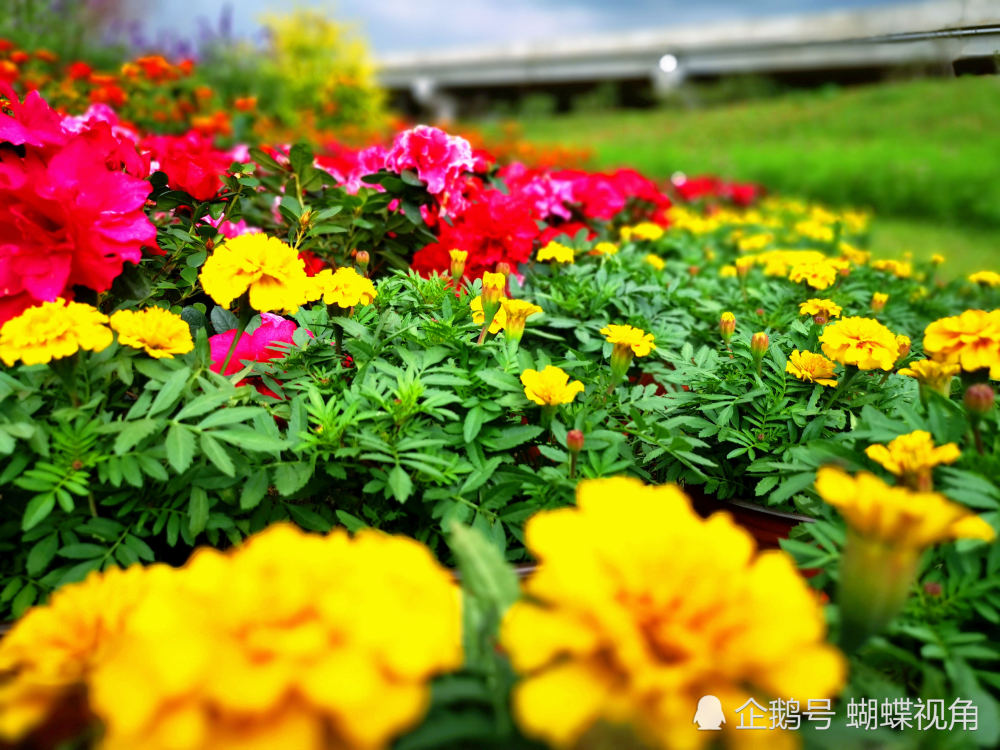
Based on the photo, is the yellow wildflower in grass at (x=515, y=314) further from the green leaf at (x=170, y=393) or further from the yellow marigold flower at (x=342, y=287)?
the green leaf at (x=170, y=393)

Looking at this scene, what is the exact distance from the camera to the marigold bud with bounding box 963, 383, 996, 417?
0.83 m

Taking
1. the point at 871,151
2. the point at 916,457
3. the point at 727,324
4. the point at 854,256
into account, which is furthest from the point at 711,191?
the point at 871,151

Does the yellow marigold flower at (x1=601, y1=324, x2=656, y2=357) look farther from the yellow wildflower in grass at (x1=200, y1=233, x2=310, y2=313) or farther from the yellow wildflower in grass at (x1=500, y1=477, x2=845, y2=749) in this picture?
the yellow wildflower in grass at (x1=500, y1=477, x2=845, y2=749)

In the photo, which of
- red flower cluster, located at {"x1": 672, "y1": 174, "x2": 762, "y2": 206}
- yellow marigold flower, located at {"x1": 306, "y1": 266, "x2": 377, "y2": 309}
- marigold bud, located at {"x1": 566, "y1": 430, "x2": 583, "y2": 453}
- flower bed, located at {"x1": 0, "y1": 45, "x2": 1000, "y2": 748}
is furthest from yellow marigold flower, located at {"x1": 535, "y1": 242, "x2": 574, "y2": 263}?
red flower cluster, located at {"x1": 672, "y1": 174, "x2": 762, "y2": 206}

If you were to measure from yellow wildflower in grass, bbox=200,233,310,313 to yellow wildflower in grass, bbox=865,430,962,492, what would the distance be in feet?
2.58

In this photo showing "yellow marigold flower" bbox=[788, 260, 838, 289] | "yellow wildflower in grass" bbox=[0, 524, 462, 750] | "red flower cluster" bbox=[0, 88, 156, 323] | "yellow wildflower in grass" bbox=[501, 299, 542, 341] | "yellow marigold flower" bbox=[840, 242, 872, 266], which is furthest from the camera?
"yellow marigold flower" bbox=[840, 242, 872, 266]

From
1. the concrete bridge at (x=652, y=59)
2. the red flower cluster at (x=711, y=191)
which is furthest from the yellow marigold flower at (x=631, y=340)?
the concrete bridge at (x=652, y=59)

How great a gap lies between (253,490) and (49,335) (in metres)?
0.31

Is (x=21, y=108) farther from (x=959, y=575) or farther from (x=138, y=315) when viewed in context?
(x=959, y=575)

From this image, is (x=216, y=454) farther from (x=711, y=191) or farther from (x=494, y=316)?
(x=711, y=191)

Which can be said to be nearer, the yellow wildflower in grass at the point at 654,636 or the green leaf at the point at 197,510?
the yellow wildflower in grass at the point at 654,636

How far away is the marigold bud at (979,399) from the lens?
32.7 inches

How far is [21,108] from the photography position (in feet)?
3.51

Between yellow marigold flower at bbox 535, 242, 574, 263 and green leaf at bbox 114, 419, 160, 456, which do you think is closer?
green leaf at bbox 114, 419, 160, 456
